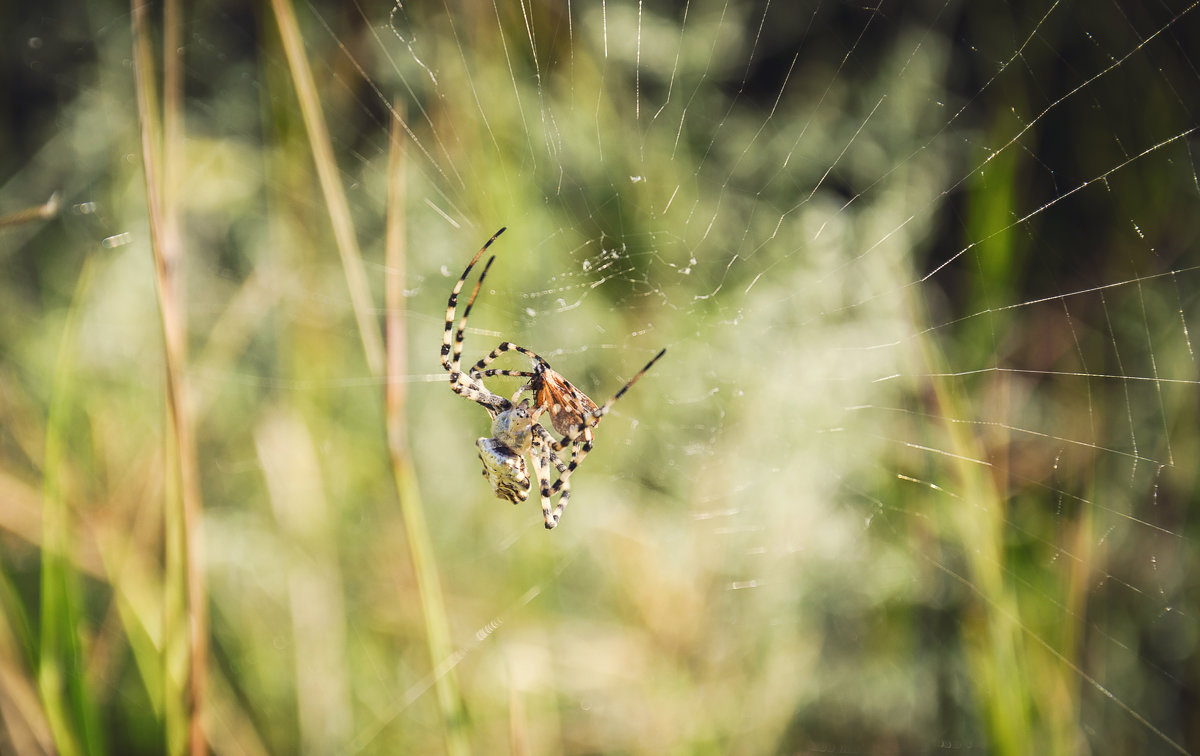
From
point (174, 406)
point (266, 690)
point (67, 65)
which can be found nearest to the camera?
point (174, 406)

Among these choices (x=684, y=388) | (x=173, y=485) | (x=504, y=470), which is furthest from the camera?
(x=684, y=388)

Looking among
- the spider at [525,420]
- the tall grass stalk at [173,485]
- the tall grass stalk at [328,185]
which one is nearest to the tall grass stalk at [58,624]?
the tall grass stalk at [173,485]

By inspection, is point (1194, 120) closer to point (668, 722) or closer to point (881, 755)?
point (881, 755)

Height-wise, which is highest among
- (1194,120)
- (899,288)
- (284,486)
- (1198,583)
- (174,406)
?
(1194,120)

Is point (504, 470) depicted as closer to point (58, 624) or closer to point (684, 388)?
point (684, 388)

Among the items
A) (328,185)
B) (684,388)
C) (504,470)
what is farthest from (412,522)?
(684,388)

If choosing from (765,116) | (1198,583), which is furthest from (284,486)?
(1198,583)
